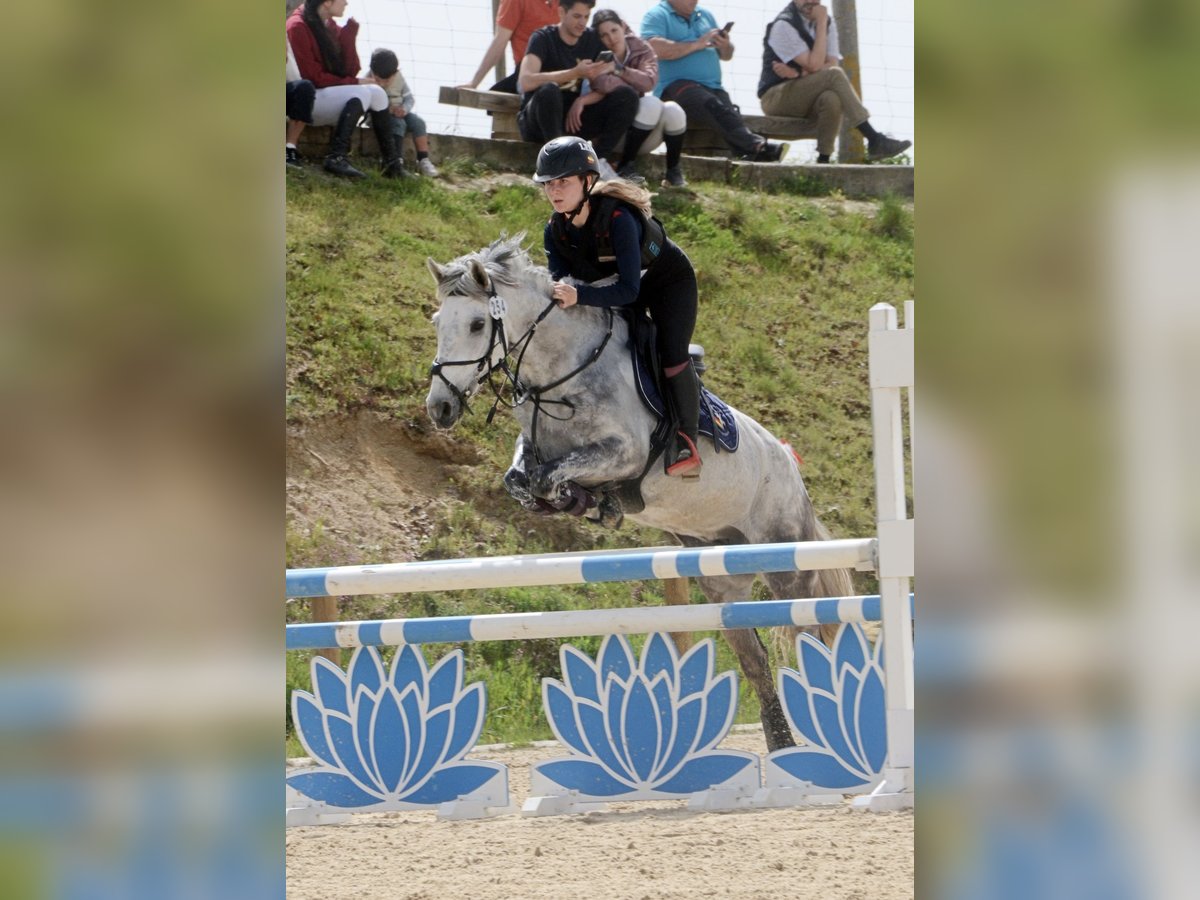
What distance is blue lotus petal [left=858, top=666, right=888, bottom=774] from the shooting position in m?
2.87

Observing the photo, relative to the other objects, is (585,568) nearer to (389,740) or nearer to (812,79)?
(389,740)

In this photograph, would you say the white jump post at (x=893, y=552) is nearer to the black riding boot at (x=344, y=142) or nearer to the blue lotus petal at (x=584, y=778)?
the blue lotus petal at (x=584, y=778)

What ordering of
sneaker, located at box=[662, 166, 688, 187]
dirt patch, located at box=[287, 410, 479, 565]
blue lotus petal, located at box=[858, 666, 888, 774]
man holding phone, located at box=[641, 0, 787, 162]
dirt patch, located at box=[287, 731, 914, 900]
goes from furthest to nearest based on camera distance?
1. sneaker, located at box=[662, 166, 688, 187]
2. man holding phone, located at box=[641, 0, 787, 162]
3. dirt patch, located at box=[287, 410, 479, 565]
4. blue lotus petal, located at box=[858, 666, 888, 774]
5. dirt patch, located at box=[287, 731, 914, 900]

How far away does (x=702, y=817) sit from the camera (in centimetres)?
288

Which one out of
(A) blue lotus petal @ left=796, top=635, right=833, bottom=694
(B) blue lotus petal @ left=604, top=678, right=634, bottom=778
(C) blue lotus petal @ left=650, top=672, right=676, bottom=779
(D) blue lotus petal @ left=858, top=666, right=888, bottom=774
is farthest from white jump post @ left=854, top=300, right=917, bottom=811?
(B) blue lotus petal @ left=604, top=678, right=634, bottom=778

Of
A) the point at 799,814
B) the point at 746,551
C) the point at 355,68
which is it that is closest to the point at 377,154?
the point at 355,68

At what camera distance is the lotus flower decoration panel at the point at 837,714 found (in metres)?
2.88

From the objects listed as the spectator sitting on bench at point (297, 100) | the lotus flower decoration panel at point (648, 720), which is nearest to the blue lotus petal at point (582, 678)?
the lotus flower decoration panel at point (648, 720)

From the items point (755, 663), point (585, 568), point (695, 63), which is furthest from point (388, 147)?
point (585, 568)

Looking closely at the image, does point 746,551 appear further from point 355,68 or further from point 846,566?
point 355,68

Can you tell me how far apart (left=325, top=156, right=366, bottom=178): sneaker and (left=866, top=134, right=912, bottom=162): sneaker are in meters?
3.11

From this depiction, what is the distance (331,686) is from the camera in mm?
3016

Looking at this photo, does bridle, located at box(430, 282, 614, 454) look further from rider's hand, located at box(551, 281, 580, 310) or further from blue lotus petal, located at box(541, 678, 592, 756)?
blue lotus petal, located at box(541, 678, 592, 756)
